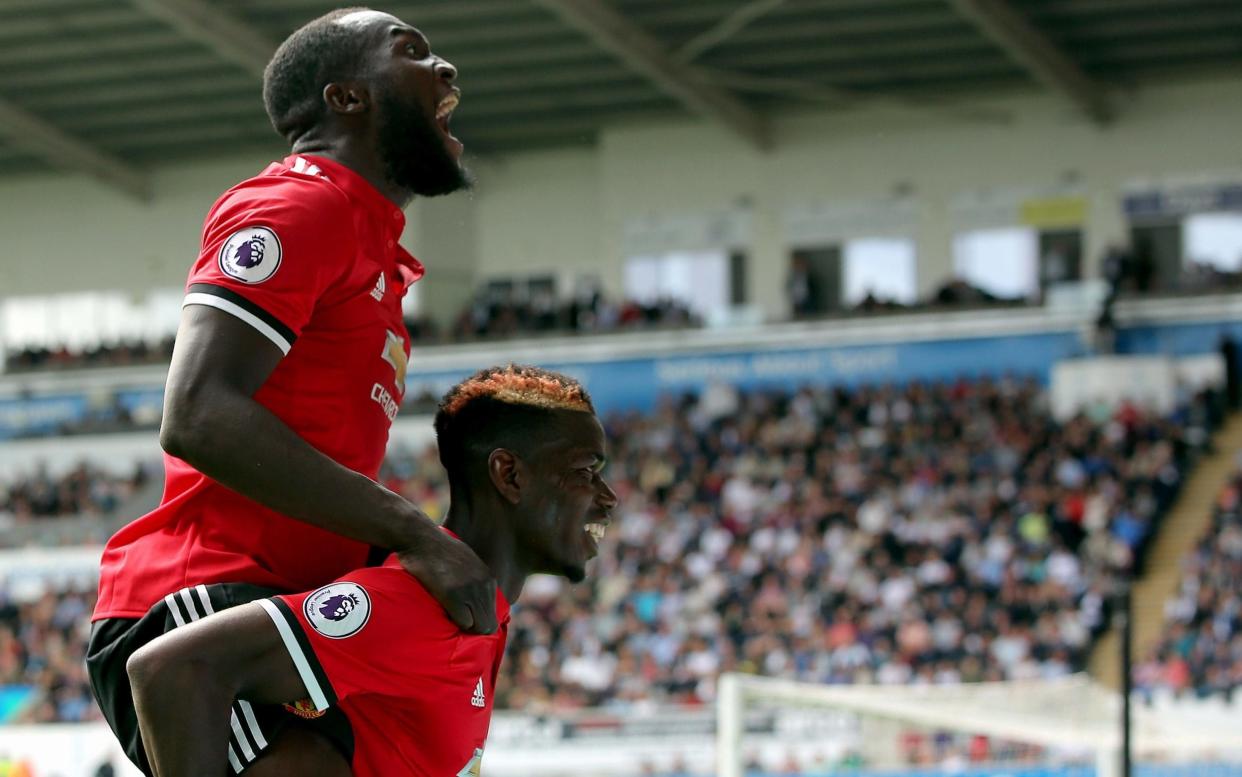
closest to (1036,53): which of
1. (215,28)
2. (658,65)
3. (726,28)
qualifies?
(726,28)

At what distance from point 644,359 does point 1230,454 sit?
10.2 metres

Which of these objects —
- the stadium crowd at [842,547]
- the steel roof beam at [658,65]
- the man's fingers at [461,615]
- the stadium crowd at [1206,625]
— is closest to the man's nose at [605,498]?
the man's fingers at [461,615]

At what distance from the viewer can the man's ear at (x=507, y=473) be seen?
2898 mm

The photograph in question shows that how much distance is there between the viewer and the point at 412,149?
2.91 meters

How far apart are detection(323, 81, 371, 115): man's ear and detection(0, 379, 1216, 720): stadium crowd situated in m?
17.9

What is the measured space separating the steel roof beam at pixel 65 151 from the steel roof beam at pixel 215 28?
5559 millimetres

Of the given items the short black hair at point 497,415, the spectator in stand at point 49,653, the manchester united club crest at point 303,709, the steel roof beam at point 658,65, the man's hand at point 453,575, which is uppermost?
the steel roof beam at point 658,65

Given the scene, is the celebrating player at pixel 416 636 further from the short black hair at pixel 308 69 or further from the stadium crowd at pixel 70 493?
the stadium crowd at pixel 70 493

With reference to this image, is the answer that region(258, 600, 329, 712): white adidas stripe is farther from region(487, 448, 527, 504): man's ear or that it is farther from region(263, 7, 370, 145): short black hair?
region(263, 7, 370, 145): short black hair

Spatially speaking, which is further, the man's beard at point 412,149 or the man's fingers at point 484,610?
the man's beard at point 412,149

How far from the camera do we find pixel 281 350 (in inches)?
103

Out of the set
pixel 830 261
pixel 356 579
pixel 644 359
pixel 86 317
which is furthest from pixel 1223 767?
pixel 86 317

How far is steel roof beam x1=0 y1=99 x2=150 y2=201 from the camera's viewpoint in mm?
31688

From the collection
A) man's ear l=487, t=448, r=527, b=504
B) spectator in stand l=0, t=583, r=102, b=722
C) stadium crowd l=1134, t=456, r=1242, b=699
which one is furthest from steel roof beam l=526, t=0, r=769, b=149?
man's ear l=487, t=448, r=527, b=504
